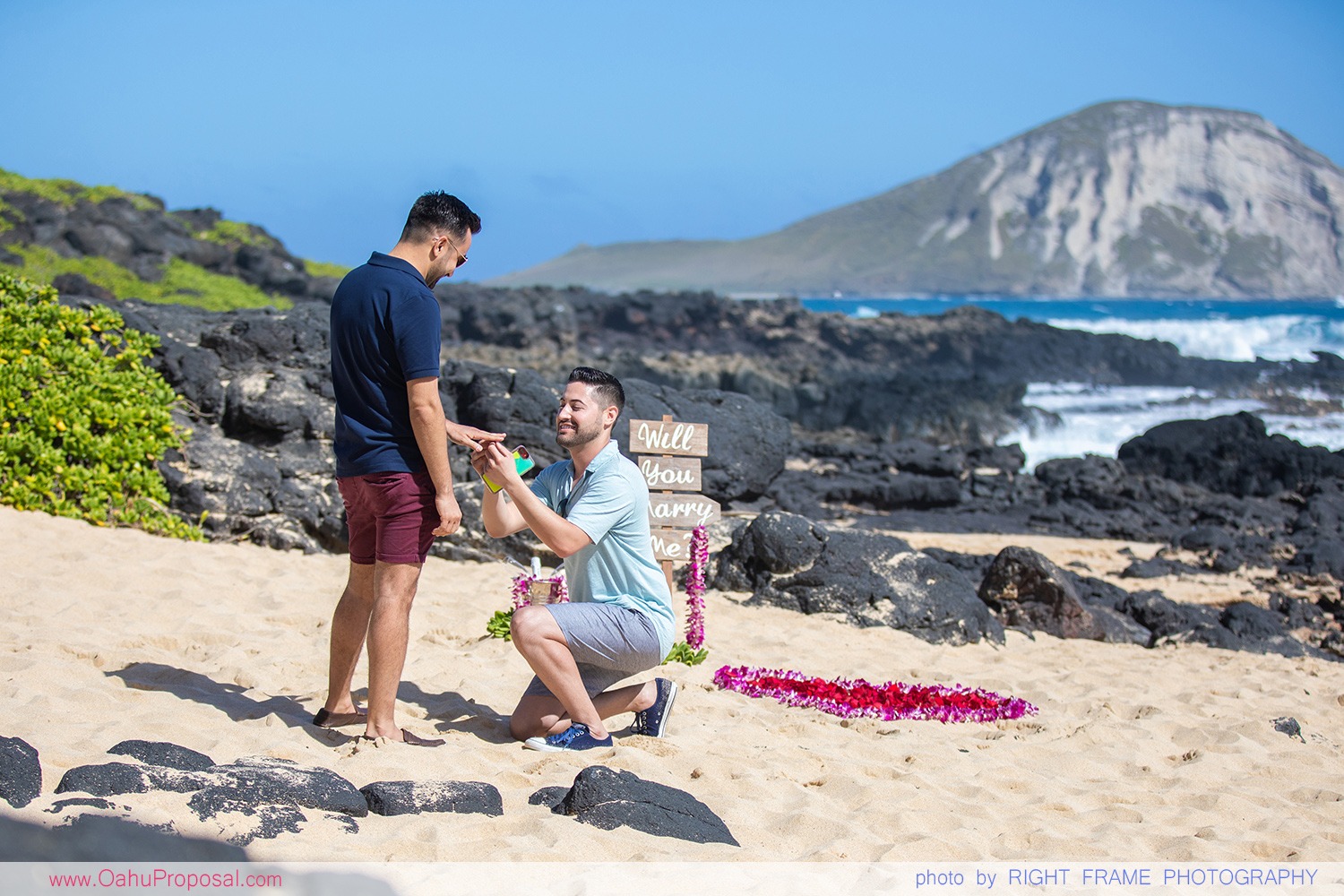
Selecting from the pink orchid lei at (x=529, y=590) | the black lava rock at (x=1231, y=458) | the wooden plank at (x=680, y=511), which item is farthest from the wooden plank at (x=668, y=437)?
the black lava rock at (x=1231, y=458)

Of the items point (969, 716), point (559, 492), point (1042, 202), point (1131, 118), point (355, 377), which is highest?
point (1131, 118)

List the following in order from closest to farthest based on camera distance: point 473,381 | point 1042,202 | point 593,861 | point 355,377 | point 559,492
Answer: point 593,861 < point 355,377 < point 559,492 < point 473,381 < point 1042,202

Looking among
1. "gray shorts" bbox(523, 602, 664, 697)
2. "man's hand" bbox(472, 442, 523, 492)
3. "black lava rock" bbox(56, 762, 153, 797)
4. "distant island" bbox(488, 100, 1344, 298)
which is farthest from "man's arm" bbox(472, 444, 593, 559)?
"distant island" bbox(488, 100, 1344, 298)

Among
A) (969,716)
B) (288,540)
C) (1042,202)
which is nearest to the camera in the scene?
(969,716)

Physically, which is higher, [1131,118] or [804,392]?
[1131,118]

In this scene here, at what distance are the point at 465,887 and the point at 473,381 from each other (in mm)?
7095

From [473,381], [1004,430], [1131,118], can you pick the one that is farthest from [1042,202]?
[473,381]

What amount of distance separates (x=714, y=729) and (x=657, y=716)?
1.18 feet

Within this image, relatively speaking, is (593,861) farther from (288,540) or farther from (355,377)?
(288,540)

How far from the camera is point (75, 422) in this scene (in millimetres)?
7332

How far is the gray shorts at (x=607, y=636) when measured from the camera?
430cm

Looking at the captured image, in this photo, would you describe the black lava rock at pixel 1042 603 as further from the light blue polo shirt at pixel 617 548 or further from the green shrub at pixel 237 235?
the green shrub at pixel 237 235

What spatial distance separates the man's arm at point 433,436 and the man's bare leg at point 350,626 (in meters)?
0.44

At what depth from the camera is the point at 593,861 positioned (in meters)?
3.18
